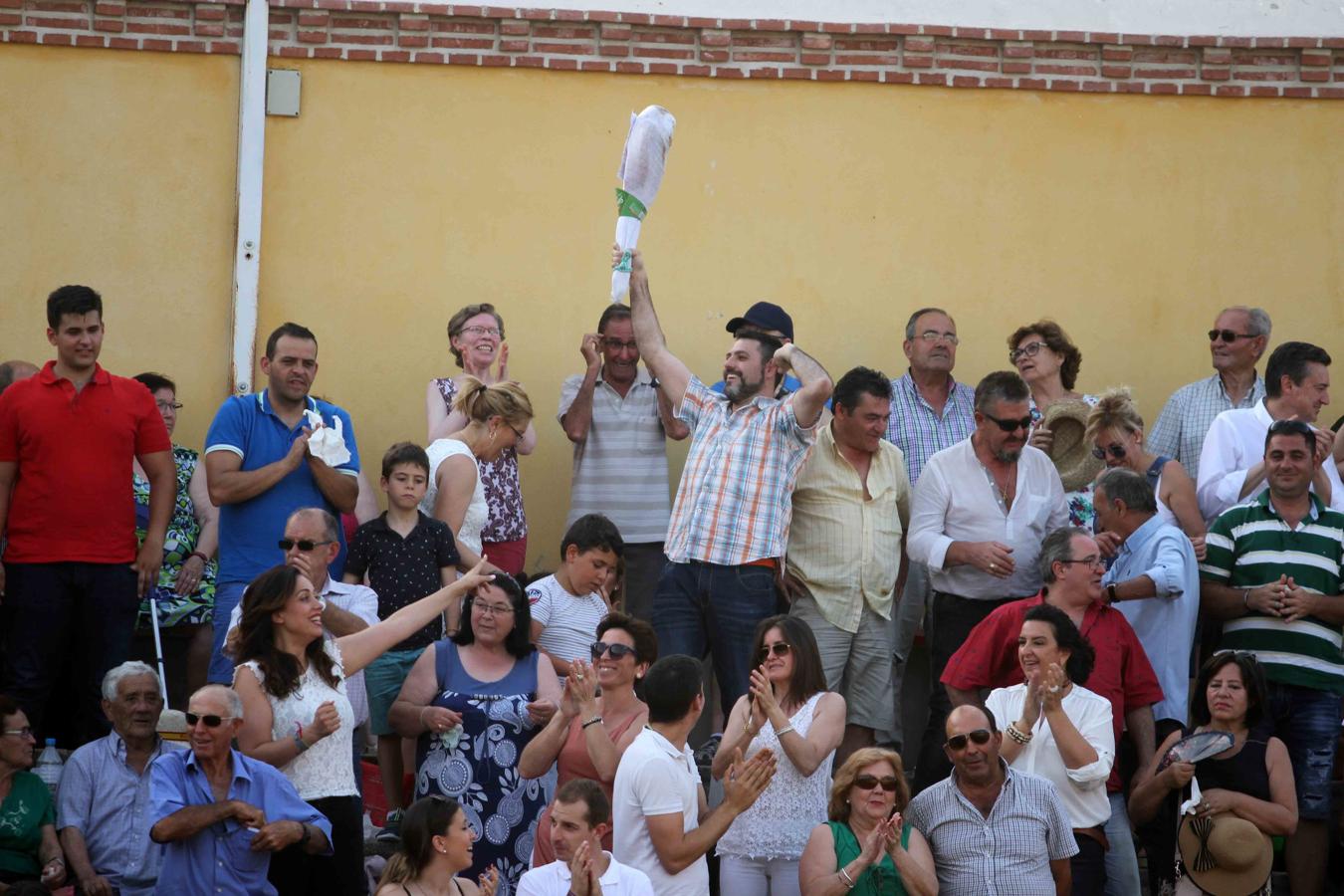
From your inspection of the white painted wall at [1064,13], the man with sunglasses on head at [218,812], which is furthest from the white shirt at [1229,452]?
the man with sunglasses on head at [218,812]

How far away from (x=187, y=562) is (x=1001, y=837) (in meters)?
3.81

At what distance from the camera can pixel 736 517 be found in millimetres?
7582

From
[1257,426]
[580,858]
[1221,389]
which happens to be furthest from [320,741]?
[1221,389]

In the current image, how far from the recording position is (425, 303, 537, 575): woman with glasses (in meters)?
8.43

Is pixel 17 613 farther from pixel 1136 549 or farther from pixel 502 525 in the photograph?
pixel 1136 549

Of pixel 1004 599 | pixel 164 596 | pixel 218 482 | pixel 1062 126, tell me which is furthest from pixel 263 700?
pixel 1062 126

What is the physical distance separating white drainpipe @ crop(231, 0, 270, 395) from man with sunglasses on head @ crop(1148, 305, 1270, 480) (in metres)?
4.43

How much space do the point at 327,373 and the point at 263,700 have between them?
3.55 m

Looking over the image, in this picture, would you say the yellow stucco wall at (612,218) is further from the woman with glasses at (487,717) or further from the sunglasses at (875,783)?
the sunglasses at (875,783)

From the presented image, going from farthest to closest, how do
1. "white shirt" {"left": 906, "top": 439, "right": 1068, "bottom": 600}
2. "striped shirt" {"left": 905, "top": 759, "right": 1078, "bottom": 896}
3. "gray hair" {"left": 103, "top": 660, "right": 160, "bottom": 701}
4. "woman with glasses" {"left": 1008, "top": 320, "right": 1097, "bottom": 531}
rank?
"woman with glasses" {"left": 1008, "top": 320, "right": 1097, "bottom": 531} < "white shirt" {"left": 906, "top": 439, "right": 1068, "bottom": 600} < "gray hair" {"left": 103, "top": 660, "right": 160, "bottom": 701} < "striped shirt" {"left": 905, "top": 759, "right": 1078, "bottom": 896}

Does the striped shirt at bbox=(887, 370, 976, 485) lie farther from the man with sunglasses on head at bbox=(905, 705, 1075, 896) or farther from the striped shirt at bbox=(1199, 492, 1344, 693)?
the man with sunglasses on head at bbox=(905, 705, 1075, 896)

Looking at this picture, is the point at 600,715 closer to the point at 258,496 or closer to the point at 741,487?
the point at 741,487

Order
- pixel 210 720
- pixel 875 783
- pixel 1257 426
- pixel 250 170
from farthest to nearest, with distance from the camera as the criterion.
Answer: pixel 250 170 → pixel 1257 426 → pixel 875 783 → pixel 210 720

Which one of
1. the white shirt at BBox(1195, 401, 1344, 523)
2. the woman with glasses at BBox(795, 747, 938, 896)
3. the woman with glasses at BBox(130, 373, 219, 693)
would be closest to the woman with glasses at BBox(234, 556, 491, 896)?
the woman with glasses at BBox(795, 747, 938, 896)
